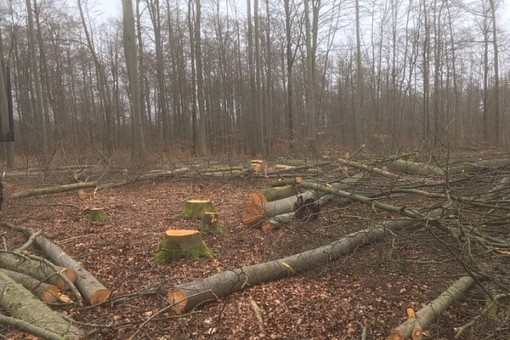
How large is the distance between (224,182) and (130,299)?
630 centimetres

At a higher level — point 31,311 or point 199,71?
point 199,71

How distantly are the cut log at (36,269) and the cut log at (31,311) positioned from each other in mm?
282

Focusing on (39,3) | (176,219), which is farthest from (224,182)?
(39,3)

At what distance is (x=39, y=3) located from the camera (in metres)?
22.4

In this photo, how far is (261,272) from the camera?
440 centimetres

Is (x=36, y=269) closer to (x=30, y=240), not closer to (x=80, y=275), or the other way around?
(x=80, y=275)

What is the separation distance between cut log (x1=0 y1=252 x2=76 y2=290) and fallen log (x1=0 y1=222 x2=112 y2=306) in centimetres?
11

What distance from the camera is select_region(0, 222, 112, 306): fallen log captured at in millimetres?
3828

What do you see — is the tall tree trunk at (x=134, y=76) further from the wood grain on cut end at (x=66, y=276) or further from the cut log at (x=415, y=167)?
the wood grain on cut end at (x=66, y=276)

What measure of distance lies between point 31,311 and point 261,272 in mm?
2189

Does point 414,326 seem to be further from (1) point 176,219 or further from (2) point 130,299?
(1) point 176,219

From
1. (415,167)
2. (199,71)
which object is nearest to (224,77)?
(199,71)

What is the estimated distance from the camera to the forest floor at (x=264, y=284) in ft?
11.7

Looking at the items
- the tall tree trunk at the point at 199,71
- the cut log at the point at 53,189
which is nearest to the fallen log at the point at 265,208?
the cut log at the point at 53,189
